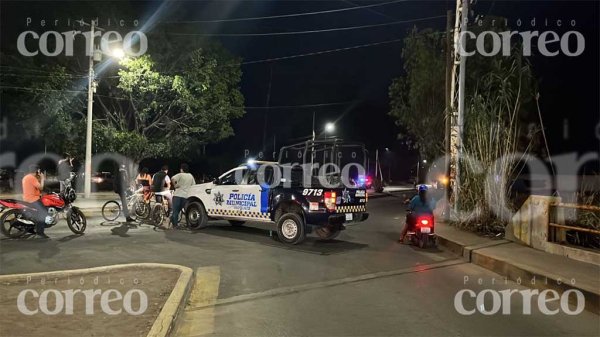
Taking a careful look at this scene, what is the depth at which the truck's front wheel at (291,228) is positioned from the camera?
1220cm

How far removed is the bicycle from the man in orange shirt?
138 inches

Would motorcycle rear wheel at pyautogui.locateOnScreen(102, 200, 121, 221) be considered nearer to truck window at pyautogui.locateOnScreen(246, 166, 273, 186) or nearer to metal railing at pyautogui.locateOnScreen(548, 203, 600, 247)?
truck window at pyautogui.locateOnScreen(246, 166, 273, 186)

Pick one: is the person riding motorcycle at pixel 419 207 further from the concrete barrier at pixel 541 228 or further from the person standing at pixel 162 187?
the person standing at pixel 162 187

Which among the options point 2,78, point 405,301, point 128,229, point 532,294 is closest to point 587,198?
point 532,294

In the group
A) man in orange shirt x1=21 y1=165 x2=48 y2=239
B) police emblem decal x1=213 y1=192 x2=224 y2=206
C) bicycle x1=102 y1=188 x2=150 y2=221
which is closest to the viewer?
man in orange shirt x1=21 y1=165 x2=48 y2=239

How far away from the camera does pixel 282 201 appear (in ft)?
41.5

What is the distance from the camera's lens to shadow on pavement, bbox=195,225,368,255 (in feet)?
38.5

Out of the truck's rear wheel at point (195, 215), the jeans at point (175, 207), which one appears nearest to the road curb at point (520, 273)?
the truck's rear wheel at point (195, 215)

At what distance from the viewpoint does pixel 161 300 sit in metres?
6.80

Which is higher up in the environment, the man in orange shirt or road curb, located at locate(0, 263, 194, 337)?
the man in orange shirt

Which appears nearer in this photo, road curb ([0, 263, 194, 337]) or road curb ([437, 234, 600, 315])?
road curb ([0, 263, 194, 337])

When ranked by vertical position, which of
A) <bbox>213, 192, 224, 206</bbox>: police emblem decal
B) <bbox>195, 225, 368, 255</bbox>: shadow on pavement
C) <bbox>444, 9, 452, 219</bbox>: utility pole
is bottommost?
<bbox>195, 225, 368, 255</bbox>: shadow on pavement

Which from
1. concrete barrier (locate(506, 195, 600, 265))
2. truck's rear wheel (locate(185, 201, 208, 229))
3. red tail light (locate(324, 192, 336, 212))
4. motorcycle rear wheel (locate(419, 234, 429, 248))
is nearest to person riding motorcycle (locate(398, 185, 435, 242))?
motorcycle rear wheel (locate(419, 234, 429, 248))

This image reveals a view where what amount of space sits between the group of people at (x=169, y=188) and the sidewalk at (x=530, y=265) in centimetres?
676
